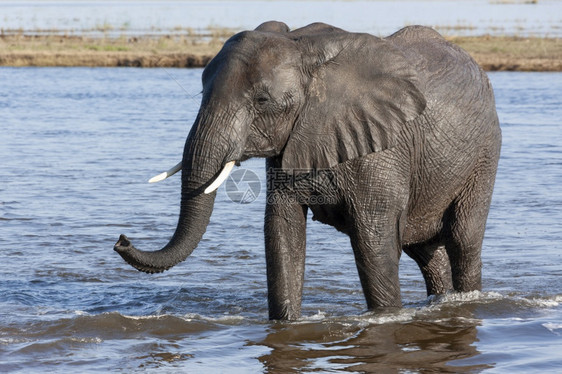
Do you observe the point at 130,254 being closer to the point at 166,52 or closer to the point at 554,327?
the point at 554,327

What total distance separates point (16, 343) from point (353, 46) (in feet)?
10.1

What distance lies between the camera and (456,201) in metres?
6.95

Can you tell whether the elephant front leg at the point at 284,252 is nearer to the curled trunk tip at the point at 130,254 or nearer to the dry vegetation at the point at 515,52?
the curled trunk tip at the point at 130,254

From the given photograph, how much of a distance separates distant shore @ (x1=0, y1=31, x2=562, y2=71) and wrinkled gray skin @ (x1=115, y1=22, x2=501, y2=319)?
2607 centimetres

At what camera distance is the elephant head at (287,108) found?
18.2 feet

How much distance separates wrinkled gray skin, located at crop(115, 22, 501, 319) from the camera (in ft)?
18.5

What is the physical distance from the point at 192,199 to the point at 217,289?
3196 mm

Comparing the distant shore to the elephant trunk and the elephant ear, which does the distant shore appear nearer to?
the elephant ear

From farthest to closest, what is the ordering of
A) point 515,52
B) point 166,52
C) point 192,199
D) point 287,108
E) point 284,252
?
1. point 166,52
2. point 515,52
3. point 284,252
4. point 287,108
5. point 192,199

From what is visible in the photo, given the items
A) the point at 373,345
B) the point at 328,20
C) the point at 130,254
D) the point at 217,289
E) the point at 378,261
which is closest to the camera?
the point at 130,254

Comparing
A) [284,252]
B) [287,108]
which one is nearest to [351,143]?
[287,108]

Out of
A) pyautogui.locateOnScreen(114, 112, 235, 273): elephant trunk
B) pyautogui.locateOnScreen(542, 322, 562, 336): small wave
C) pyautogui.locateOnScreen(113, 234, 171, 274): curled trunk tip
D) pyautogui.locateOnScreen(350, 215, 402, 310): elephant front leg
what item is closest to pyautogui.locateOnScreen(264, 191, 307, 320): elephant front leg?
pyautogui.locateOnScreen(350, 215, 402, 310): elephant front leg

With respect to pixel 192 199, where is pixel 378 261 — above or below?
below

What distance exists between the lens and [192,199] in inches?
220
